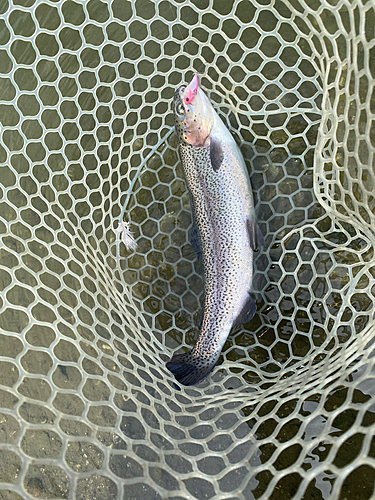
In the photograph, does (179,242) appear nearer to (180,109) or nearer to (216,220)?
(216,220)

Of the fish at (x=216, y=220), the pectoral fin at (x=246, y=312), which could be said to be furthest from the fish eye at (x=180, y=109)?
the pectoral fin at (x=246, y=312)

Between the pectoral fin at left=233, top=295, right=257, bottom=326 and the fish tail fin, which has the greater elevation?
the pectoral fin at left=233, top=295, right=257, bottom=326

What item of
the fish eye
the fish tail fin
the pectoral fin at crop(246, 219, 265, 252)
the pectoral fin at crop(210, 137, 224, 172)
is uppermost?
the fish eye

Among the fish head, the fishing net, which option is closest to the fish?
the fish head

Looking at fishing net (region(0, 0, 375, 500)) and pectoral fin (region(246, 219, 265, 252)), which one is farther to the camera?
pectoral fin (region(246, 219, 265, 252))

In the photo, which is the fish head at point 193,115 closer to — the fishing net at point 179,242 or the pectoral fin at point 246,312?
the fishing net at point 179,242

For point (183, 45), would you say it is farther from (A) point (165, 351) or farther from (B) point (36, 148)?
(A) point (165, 351)

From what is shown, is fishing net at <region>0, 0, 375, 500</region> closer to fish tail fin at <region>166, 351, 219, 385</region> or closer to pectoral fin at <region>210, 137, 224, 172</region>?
fish tail fin at <region>166, 351, 219, 385</region>
